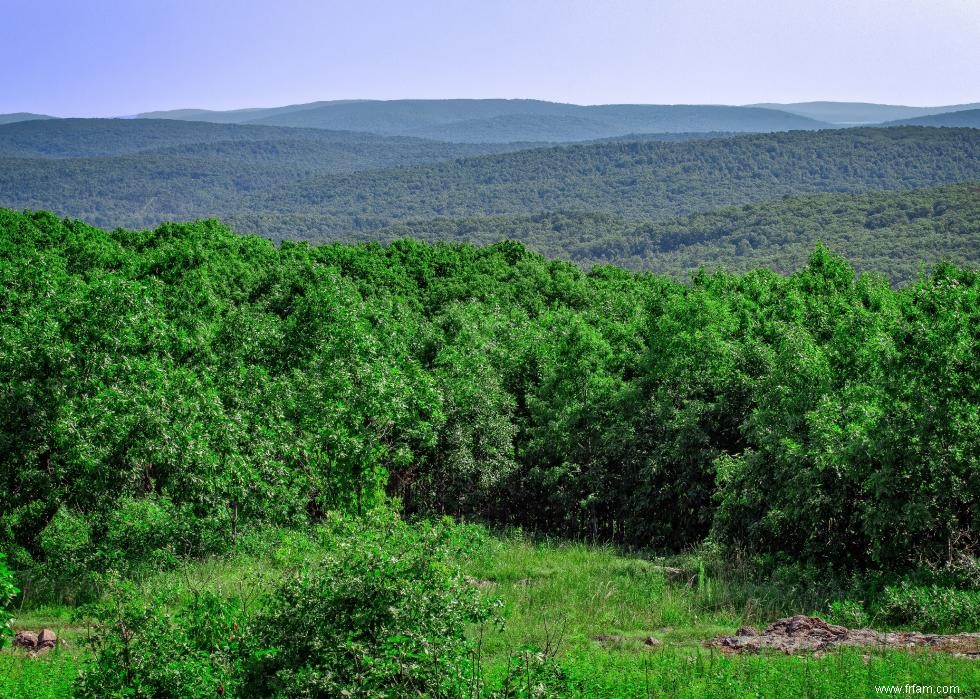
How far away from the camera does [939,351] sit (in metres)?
19.0

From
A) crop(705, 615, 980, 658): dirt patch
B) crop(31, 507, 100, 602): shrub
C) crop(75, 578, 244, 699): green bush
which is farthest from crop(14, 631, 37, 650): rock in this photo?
crop(705, 615, 980, 658): dirt patch

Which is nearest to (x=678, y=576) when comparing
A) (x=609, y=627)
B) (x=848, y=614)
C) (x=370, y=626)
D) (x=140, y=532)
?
(x=609, y=627)

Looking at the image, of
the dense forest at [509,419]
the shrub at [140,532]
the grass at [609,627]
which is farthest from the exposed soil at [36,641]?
the dense forest at [509,419]

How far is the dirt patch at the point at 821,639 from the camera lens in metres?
15.4

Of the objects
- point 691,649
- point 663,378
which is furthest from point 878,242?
point 691,649

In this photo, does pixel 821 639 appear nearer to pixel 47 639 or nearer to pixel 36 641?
pixel 47 639

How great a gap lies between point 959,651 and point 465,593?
9.10 meters

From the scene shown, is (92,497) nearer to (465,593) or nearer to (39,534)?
(39,534)

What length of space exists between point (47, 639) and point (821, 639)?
14.3 metres

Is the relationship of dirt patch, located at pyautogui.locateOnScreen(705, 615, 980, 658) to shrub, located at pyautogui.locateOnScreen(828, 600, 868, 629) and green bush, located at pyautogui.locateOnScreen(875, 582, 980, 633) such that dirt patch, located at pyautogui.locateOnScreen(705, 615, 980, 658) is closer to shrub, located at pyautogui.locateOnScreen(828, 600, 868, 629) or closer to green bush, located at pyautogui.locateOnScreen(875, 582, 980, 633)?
green bush, located at pyautogui.locateOnScreen(875, 582, 980, 633)

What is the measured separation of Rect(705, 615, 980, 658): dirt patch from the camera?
50.5 ft

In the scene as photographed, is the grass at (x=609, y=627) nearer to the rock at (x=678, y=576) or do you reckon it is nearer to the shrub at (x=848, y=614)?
the rock at (x=678, y=576)

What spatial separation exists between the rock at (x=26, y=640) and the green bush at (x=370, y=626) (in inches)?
350

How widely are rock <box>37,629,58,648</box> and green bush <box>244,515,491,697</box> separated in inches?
343
